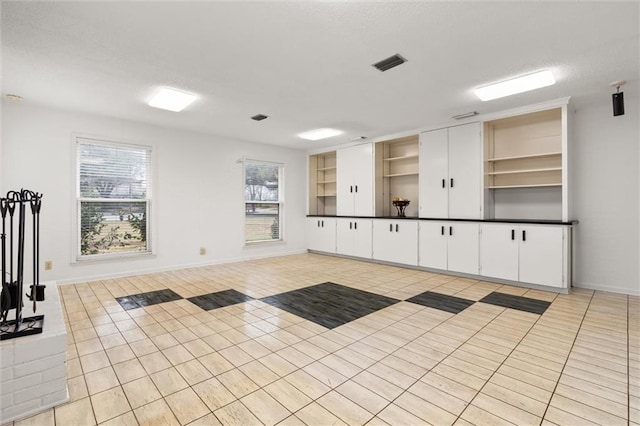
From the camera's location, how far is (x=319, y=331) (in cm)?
281

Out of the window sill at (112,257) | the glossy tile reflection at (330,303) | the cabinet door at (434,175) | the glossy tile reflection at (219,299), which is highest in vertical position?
the cabinet door at (434,175)

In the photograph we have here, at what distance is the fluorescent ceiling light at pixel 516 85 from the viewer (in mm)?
3348

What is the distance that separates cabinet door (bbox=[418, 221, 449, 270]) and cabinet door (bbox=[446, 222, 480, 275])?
0.28 feet

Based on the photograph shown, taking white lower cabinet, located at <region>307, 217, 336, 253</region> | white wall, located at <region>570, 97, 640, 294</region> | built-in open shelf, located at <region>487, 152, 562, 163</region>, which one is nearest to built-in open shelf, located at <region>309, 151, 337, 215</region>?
white lower cabinet, located at <region>307, 217, 336, 253</region>

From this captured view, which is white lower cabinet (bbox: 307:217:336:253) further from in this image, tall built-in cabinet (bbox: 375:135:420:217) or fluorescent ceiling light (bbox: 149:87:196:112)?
fluorescent ceiling light (bbox: 149:87:196:112)

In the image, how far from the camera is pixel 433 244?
527 centimetres

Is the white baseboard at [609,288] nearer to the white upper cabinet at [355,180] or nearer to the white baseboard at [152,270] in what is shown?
the white upper cabinet at [355,180]

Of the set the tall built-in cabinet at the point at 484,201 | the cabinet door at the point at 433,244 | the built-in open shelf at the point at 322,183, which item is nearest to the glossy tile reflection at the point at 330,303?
the cabinet door at the point at 433,244

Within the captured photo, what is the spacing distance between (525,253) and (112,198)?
6236 millimetres

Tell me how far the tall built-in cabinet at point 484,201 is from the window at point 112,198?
13.4 ft

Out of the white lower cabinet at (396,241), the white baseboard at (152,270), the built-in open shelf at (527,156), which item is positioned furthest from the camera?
the white lower cabinet at (396,241)

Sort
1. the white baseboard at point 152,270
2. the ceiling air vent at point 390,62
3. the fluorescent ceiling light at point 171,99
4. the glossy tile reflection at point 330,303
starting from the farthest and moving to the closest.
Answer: the white baseboard at point 152,270 → the fluorescent ceiling light at point 171,99 → the glossy tile reflection at point 330,303 → the ceiling air vent at point 390,62

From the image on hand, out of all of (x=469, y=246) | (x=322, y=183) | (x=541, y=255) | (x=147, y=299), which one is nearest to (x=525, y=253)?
(x=541, y=255)

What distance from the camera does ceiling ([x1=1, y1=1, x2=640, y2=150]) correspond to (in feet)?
7.34
